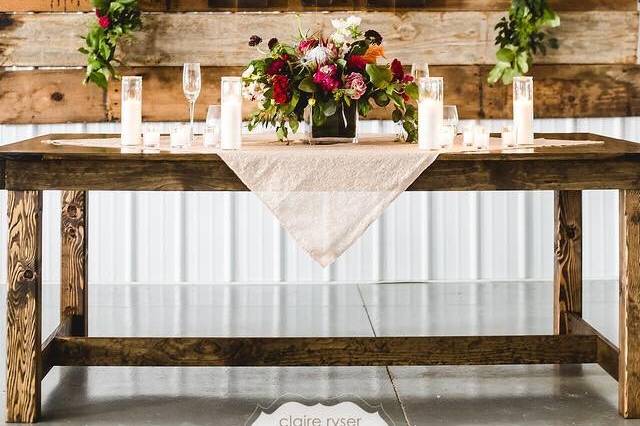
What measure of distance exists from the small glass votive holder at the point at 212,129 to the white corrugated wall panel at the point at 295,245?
6.29ft

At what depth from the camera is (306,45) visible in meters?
3.18

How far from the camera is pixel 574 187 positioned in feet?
9.42

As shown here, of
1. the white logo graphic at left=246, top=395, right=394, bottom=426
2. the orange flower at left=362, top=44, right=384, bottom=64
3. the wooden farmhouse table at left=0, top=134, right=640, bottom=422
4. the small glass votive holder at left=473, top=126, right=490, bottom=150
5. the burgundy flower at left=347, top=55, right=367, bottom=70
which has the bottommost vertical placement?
the white logo graphic at left=246, top=395, right=394, bottom=426

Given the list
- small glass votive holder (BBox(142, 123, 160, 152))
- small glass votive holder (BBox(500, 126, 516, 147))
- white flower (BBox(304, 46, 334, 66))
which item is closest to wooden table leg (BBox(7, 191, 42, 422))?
small glass votive holder (BBox(142, 123, 160, 152))

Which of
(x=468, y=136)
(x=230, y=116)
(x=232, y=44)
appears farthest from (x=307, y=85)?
(x=232, y=44)

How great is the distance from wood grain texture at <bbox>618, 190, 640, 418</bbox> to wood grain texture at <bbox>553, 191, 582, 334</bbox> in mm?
655

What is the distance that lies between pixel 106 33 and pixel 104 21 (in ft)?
0.21

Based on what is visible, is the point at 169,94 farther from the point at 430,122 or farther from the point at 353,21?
the point at 430,122

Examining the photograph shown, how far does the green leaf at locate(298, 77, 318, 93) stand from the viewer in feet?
10.3

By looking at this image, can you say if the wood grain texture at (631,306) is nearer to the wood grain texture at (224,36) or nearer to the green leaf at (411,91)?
the green leaf at (411,91)

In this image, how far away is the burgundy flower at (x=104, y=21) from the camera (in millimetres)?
4844

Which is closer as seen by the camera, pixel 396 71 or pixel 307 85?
pixel 307 85

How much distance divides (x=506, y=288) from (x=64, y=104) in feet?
7.54

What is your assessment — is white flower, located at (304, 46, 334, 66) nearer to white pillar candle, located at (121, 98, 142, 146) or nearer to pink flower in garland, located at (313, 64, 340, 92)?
pink flower in garland, located at (313, 64, 340, 92)
